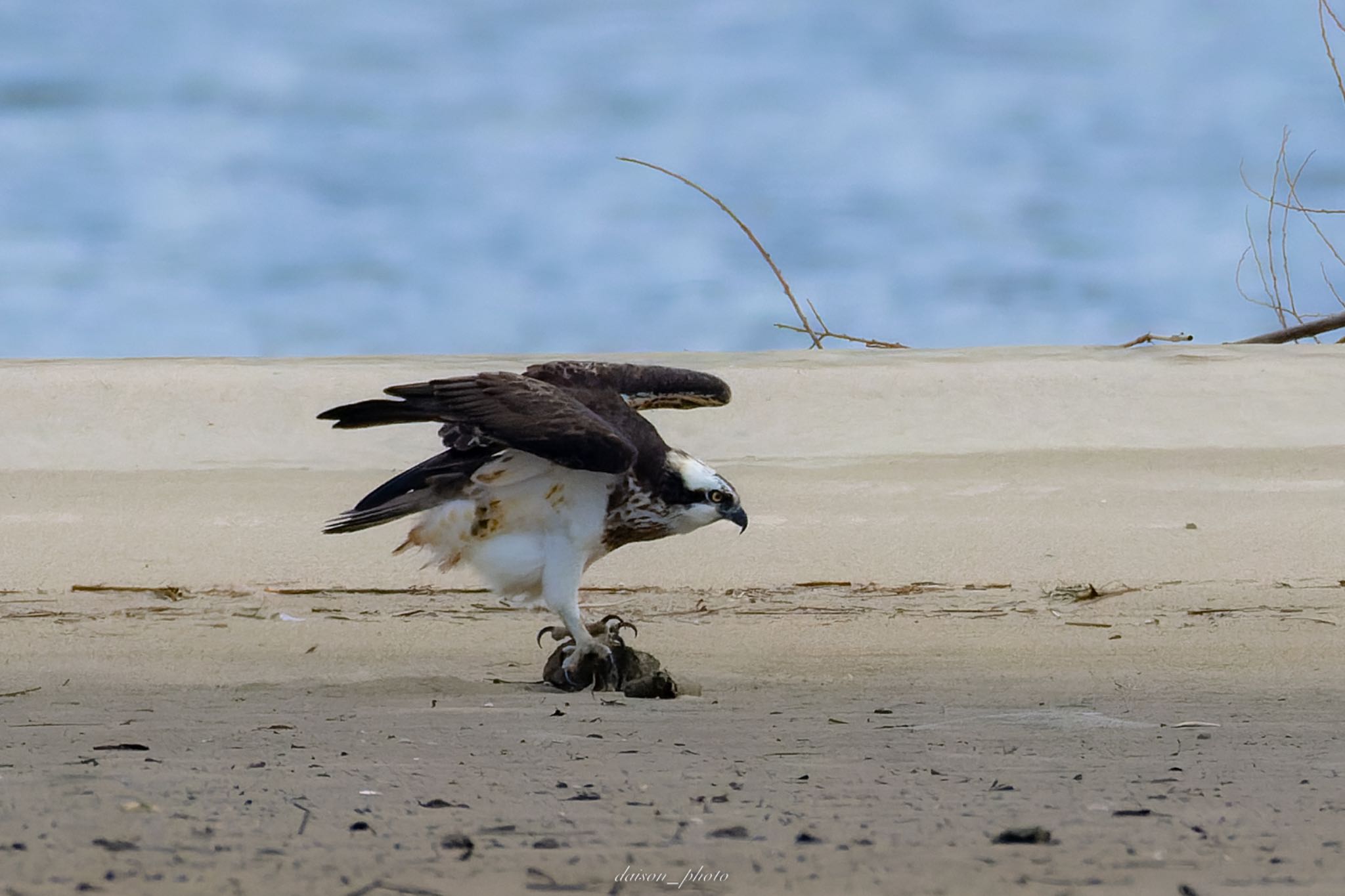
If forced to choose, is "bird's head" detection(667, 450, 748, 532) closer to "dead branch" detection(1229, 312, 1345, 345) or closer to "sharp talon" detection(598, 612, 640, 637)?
"sharp talon" detection(598, 612, 640, 637)

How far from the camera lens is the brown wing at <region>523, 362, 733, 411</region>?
18.8 feet

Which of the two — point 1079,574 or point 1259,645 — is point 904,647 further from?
point 1079,574

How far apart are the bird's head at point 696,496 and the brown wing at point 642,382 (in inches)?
17.9

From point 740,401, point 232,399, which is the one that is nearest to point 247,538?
point 232,399

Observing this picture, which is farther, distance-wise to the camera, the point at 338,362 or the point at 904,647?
the point at 338,362

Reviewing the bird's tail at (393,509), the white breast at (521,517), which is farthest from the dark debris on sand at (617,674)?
the bird's tail at (393,509)

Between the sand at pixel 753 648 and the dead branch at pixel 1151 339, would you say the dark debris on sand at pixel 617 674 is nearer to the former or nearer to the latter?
the sand at pixel 753 648

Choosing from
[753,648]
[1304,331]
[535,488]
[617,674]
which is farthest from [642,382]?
[1304,331]

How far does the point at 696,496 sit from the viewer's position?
5.50 m

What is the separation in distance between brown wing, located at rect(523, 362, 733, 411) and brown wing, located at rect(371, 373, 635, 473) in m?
0.43

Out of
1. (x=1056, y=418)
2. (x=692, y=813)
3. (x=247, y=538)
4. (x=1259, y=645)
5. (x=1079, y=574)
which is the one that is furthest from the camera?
(x=1056, y=418)

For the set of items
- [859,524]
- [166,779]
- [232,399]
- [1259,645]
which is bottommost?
[166,779]

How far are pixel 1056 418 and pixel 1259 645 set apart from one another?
154 inches

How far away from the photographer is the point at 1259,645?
5.36 m
